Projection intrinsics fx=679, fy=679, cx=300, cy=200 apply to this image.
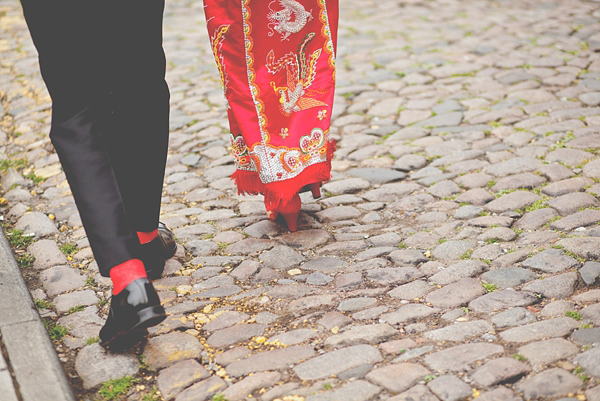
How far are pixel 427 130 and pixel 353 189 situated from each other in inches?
37.0

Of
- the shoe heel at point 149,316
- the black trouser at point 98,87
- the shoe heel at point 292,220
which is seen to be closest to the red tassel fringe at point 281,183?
the shoe heel at point 292,220

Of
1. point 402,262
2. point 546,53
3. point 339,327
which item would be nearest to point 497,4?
point 546,53

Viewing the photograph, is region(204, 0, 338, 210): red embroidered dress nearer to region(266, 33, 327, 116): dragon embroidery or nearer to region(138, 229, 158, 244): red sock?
region(266, 33, 327, 116): dragon embroidery

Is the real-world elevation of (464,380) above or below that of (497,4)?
above

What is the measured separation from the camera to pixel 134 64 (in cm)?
249

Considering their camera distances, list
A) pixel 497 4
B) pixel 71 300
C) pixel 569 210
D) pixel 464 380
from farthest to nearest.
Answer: pixel 497 4, pixel 569 210, pixel 71 300, pixel 464 380

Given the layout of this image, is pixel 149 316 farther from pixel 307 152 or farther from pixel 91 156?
pixel 307 152

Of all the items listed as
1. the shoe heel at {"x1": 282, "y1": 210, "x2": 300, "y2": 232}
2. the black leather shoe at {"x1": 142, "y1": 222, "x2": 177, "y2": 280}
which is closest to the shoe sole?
the black leather shoe at {"x1": 142, "y1": 222, "x2": 177, "y2": 280}

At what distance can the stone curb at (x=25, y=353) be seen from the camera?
1964 mm

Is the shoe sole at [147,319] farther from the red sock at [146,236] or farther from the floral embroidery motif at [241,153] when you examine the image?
the floral embroidery motif at [241,153]

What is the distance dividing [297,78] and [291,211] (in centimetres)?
60

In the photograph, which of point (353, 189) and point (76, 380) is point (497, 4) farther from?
point (76, 380)

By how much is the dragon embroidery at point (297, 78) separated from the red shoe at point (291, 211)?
404 millimetres

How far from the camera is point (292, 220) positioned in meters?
3.18
